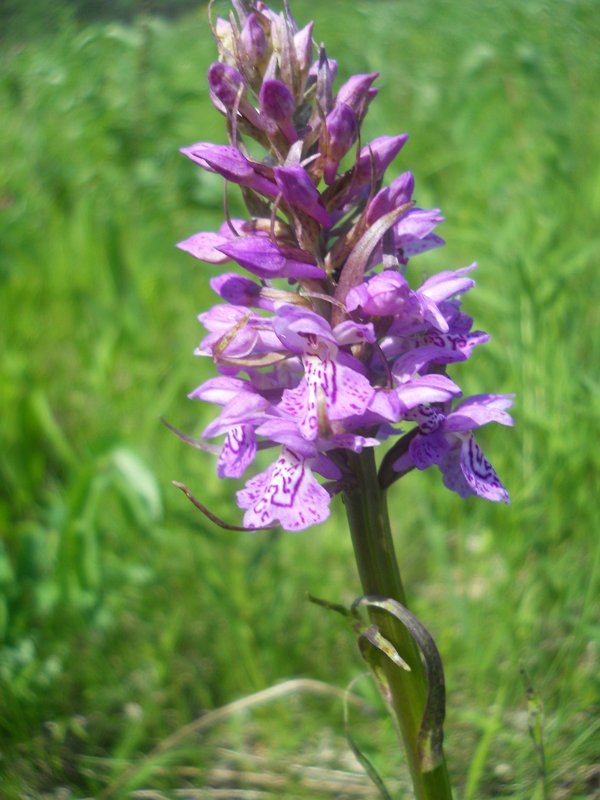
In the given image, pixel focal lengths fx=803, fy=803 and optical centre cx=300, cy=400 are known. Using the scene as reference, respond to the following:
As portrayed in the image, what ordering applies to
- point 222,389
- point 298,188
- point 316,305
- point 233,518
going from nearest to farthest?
point 298,188
point 316,305
point 222,389
point 233,518

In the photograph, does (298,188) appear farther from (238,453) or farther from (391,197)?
(238,453)

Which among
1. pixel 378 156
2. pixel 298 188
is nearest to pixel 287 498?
pixel 298 188

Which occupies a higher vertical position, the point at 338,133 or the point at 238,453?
the point at 338,133

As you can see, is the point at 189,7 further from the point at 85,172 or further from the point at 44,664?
the point at 44,664

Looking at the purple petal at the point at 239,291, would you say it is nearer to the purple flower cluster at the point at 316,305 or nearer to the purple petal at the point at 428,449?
the purple flower cluster at the point at 316,305

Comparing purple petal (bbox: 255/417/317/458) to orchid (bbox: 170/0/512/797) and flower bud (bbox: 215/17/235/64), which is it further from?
flower bud (bbox: 215/17/235/64)

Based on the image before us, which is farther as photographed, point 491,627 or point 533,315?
point 533,315

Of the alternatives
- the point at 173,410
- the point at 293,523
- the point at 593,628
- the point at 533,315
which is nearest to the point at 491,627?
the point at 593,628
